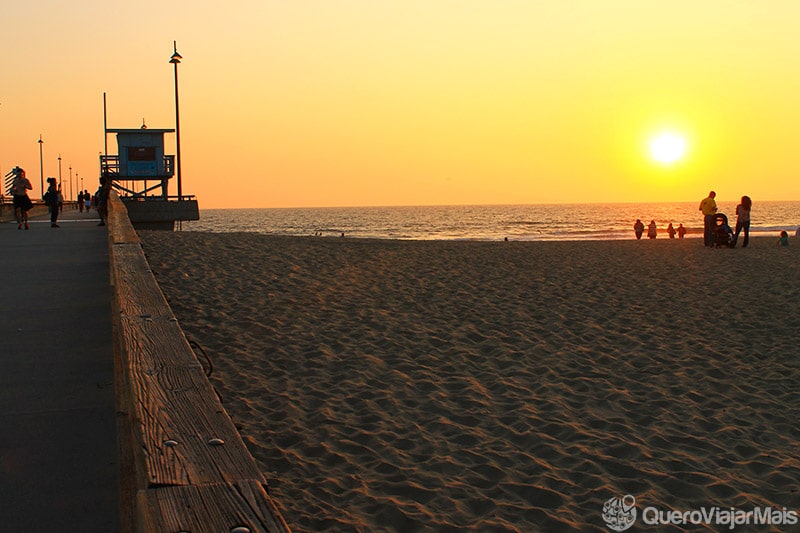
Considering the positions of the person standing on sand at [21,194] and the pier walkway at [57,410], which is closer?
the pier walkway at [57,410]

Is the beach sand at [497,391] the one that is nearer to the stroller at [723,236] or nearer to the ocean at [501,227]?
the stroller at [723,236]

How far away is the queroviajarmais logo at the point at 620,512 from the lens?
4430 mm

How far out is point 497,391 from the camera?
7.12 m

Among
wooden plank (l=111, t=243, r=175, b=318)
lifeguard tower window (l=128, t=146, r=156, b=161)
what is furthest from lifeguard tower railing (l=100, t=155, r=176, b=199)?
wooden plank (l=111, t=243, r=175, b=318)

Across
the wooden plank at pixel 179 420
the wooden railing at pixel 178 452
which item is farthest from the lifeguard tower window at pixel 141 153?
the wooden plank at pixel 179 420

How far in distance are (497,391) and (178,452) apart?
17.8ft

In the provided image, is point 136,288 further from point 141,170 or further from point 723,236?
point 141,170

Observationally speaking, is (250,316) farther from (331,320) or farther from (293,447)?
(293,447)

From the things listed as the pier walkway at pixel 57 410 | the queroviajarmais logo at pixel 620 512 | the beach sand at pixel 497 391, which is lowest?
the queroviajarmais logo at pixel 620 512

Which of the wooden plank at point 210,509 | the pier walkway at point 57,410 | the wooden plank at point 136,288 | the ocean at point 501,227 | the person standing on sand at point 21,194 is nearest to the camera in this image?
the wooden plank at point 210,509

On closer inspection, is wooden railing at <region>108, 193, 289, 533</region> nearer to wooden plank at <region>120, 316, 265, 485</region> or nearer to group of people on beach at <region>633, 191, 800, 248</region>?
wooden plank at <region>120, 316, 265, 485</region>

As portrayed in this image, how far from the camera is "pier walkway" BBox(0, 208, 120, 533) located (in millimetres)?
3367

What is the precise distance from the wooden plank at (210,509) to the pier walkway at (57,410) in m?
1.73

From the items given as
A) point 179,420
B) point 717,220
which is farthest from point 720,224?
point 179,420
